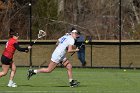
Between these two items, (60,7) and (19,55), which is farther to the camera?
(60,7)

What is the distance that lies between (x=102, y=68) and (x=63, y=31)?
21.9 feet

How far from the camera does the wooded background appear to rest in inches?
1407

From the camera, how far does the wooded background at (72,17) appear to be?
35750 mm

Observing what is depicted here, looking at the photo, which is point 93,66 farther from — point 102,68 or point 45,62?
point 45,62

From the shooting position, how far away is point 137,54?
31391 millimetres

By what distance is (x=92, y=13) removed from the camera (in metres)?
43.3

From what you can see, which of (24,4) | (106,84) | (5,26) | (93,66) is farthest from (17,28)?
(106,84)

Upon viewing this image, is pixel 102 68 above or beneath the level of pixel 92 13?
beneath

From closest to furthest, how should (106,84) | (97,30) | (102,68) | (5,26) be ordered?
(106,84) → (102,68) → (5,26) → (97,30)

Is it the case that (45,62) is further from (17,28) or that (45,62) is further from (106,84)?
(106,84)

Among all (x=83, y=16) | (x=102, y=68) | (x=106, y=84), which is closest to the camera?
(x=106, y=84)

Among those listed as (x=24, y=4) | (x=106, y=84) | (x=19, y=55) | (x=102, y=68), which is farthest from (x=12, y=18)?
(x=106, y=84)

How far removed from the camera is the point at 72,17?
139 ft

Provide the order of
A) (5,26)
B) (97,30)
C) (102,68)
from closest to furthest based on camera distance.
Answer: (102,68)
(5,26)
(97,30)
